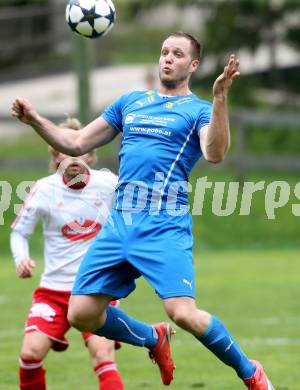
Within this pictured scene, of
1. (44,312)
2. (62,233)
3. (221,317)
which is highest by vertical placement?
(62,233)

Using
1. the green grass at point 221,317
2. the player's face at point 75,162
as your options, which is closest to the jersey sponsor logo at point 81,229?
the player's face at point 75,162

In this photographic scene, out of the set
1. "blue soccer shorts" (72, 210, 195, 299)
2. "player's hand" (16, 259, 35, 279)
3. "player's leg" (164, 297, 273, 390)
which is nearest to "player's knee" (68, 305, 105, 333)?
"blue soccer shorts" (72, 210, 195, 299)

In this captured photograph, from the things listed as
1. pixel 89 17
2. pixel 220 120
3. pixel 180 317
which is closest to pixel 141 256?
pixel 180 317

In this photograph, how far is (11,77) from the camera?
90.2 ft

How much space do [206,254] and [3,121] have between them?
4.31 metres

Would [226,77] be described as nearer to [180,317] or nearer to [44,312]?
[180,317]

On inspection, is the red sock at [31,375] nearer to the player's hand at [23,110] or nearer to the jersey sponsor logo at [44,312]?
the jersey sponsor logo at [44,312]

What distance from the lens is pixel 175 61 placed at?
6.52 metres

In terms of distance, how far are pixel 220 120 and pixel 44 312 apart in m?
1.74

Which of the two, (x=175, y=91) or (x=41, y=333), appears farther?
(x=41, y=333)

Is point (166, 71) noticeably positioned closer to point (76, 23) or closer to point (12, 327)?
point (76, 23)

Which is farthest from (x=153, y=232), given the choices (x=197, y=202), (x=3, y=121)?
(x=3, y=121)

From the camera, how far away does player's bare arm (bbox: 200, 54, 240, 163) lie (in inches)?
235

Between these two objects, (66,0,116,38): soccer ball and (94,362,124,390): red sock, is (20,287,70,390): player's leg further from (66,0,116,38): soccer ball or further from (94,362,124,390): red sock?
(66,0,116,38): soccer ball
